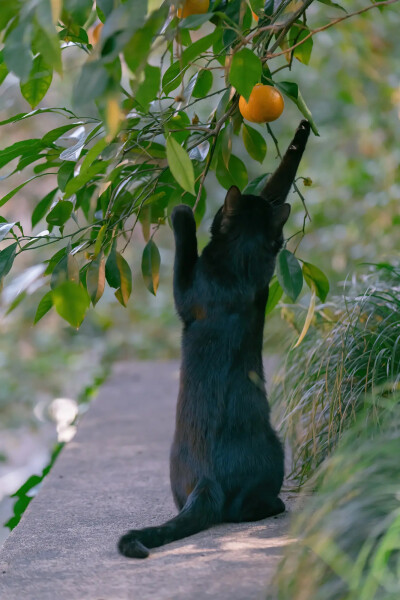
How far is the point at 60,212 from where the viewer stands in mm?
1945

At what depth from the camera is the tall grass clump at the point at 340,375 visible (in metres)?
2.18

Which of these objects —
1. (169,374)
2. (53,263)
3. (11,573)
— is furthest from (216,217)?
(169,374)

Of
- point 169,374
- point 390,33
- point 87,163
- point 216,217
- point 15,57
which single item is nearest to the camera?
point 15,57

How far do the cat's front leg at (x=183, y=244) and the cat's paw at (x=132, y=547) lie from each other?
0.66 m

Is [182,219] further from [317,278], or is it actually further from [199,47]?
[199,47]

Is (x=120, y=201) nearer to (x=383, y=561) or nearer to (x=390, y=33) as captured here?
(x=383, y=561)

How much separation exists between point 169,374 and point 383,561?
12.5ft

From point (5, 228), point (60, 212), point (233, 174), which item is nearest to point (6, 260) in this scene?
point (5, 228)

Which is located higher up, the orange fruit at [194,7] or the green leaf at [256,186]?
the orange fruit at [194,7]

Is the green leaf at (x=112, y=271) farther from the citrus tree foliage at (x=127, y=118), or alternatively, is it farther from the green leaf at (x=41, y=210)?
the green leaf at (x=41, y=210)

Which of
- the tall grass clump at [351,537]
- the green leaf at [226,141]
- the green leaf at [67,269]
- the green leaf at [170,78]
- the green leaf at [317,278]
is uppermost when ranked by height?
the green leaf at [170,78]

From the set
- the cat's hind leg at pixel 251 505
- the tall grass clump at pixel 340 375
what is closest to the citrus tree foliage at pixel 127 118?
the tall grass clump at pixel 340 375

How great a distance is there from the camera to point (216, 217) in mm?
2299

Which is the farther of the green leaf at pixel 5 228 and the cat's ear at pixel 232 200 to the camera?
the cat's ear at pixel 232 200
